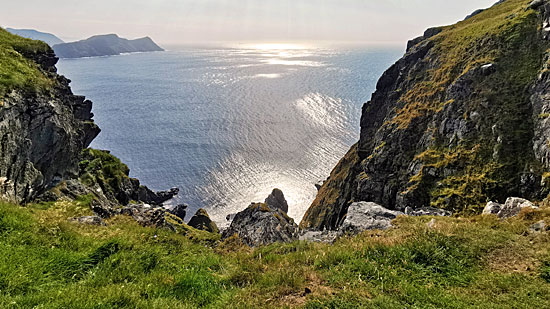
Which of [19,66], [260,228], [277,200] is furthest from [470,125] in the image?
[277,200]

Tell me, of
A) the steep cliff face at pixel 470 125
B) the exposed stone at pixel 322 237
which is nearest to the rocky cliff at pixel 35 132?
the exposed stone at pixel 322 237

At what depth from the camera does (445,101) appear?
3619cm

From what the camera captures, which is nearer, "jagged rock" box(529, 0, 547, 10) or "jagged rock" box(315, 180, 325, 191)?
"jagged rock" box(529, 0, 547, 10)

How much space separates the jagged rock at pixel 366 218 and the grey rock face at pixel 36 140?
18.0 meters

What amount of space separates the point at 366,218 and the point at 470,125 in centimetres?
2268

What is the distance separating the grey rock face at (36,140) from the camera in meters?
16.0

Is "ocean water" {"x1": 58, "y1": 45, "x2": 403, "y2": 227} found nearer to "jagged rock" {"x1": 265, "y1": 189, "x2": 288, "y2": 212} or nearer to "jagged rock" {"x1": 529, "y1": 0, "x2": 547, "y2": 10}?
"jagged rock" {"x1": 265, "y1": 189, "x2": 288, "y2": 212}

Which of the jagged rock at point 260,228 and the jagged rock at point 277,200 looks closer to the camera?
the jagged rock at point 260,228

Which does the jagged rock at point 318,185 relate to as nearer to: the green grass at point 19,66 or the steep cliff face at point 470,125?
the steep cliff face at point 470,125

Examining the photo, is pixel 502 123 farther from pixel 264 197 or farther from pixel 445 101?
pixel 264 197

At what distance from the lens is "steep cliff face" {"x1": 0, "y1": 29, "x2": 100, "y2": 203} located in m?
16.3

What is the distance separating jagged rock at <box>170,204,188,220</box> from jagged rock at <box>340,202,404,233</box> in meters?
55.3

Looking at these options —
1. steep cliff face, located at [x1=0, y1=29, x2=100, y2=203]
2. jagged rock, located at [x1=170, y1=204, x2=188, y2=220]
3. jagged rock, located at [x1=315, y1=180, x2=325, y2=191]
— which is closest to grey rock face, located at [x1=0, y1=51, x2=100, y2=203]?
steep cliff face, located at [x1=0, y1=29, x2=100, y2=203]

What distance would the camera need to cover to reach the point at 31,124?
65.3 feet
